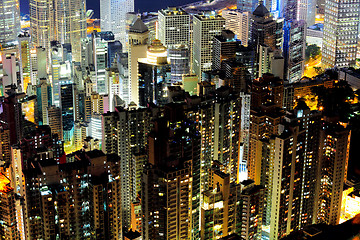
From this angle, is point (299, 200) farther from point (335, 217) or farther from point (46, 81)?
point (46, 81)

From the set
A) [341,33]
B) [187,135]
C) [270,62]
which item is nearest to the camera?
[187,135]

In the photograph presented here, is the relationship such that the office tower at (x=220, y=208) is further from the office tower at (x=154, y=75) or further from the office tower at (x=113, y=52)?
the office tower at (x=113, y=52)

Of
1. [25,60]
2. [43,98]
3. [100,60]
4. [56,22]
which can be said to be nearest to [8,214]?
[43,98]

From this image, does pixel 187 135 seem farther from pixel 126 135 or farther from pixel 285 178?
pixel 126 135

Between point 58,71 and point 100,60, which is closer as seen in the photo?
point 58,71

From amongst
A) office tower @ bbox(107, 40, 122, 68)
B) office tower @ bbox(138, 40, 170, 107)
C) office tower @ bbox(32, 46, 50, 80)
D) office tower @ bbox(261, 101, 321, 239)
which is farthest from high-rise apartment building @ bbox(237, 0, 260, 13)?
office tower @ bbox(261, 101, 321, 239)
